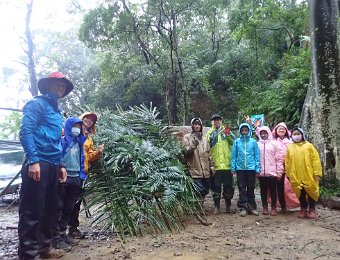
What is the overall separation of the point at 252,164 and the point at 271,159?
1.25 feet

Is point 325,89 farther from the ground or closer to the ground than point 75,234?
farther from the ground

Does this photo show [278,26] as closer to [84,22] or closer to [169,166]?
[84,22]

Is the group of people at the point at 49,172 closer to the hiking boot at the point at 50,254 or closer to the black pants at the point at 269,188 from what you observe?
the hiking boot at the point at 50,254

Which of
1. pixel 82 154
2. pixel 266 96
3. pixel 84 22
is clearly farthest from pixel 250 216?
pixel 84 22

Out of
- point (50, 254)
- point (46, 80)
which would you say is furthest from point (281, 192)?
point (46, 80)

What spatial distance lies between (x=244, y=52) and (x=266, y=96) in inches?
195

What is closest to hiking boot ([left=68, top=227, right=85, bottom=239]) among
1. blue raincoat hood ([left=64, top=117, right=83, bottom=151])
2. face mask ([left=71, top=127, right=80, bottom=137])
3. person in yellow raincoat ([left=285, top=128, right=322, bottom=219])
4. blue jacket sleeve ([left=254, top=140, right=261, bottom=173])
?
blue raincoat hood ([left=64, top=117, right=83, bottom=151])

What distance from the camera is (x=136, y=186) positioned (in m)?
4.36

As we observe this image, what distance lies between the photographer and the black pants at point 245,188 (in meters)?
5.49

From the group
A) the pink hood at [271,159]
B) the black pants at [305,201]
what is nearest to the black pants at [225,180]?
the pink hood at [271,159]

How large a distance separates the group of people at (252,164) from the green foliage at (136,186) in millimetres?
472

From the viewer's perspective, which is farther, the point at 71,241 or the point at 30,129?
the point at 71,241

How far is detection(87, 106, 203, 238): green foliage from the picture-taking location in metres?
4.14

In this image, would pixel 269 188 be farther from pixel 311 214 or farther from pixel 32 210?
pixel 32 210
